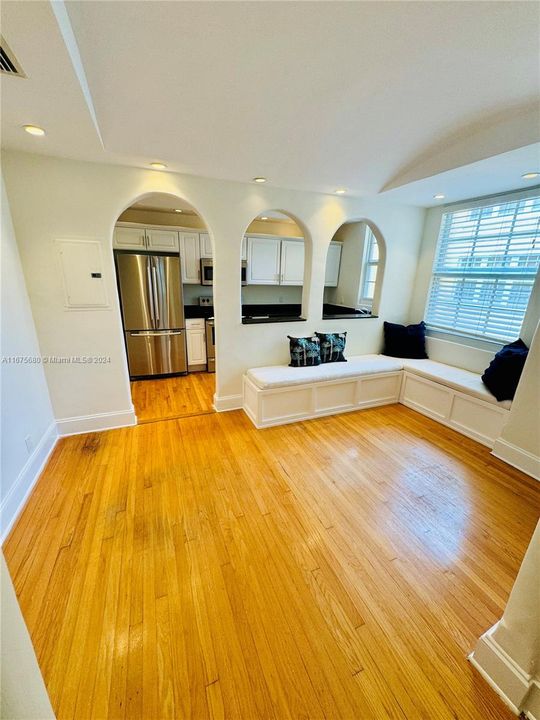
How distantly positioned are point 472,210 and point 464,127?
4.85 feet

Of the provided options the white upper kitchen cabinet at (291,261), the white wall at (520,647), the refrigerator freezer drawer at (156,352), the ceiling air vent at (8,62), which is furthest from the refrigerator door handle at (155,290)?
the white wall at (520,647)

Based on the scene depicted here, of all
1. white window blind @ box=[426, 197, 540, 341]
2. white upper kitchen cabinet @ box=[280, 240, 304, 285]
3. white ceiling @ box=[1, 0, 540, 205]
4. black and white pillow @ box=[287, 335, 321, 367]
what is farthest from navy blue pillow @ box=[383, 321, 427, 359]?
white ceiling @ box=[1, 0, 540, 205]

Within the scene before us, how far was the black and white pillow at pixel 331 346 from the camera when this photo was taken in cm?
354

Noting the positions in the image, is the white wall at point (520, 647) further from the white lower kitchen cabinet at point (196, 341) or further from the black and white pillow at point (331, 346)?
the white lower kitchen cabinet at point (196, 341)

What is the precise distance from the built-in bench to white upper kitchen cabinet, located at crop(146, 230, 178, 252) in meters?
2.35

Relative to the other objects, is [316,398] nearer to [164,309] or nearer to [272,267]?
[164,309]

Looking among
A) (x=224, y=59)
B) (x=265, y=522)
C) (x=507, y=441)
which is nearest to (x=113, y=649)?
(x=265, y=522)

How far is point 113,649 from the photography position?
122 centimetres

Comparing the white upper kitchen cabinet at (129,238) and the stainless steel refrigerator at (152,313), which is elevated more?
the white upper kitchen cabinet at (129,238)

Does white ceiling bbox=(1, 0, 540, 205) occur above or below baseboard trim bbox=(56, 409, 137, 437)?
above

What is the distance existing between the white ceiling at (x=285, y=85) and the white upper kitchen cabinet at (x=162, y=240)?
1.66 m

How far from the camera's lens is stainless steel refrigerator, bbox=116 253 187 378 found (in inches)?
148

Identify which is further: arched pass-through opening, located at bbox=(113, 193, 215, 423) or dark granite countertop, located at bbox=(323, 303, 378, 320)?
dark granite countertop, located at bbox=(323, 303, 378, 320)

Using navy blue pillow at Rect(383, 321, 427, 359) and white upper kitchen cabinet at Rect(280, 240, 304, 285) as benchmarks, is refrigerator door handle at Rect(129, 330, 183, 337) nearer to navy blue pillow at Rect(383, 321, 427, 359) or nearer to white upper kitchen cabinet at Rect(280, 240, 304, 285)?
white upper kitchen cabinet at Rect(280, 240, 304, 285)
